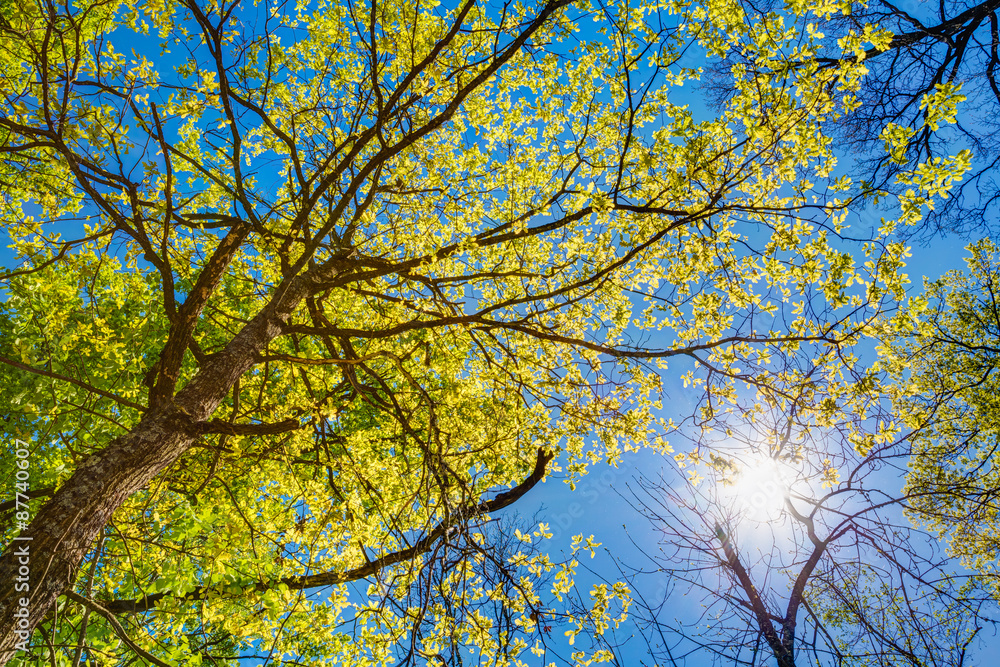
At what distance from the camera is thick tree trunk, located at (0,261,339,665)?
2.63m

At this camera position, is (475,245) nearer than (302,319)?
Yes

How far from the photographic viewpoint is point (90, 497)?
3.06m

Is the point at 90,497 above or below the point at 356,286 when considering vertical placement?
below

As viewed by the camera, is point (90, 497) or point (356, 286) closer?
point (90, 497)

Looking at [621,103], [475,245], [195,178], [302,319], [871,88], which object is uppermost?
[871,88]

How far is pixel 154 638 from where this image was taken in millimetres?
5715

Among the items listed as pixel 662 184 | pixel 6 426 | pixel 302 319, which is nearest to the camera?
pixel 662 184

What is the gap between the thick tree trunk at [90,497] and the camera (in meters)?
2.63

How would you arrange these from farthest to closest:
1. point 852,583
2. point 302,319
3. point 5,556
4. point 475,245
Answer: point 302,319, point 475,245, point 852,583, point 5,556

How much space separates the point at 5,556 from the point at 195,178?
601cm

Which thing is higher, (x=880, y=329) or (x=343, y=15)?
(x=343, y=15)

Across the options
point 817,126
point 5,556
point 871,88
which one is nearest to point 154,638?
point 5,556

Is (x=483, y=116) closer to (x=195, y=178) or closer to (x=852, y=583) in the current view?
(x=195, y=178)

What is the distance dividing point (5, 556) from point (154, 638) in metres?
4.11
